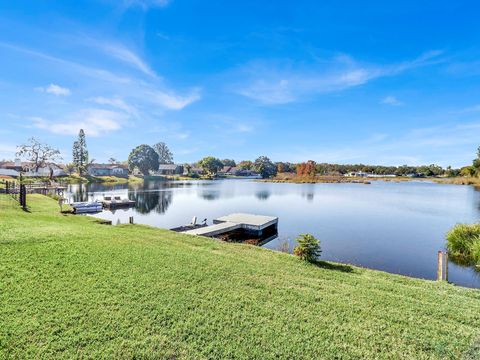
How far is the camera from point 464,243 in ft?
49.7

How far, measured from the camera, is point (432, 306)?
22.0 ft

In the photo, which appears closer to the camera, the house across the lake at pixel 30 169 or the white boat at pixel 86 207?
the white boat at pixel 86 207

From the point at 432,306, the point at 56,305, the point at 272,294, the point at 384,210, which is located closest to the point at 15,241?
the point at 56,305

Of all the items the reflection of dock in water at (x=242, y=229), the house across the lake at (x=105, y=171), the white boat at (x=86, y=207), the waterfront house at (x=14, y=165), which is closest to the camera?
the reflection of dock in water at (x=242, y=229)

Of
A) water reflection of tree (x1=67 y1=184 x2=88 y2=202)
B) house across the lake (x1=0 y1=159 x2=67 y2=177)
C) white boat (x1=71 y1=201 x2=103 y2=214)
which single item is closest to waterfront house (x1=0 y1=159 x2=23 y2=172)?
house across the lake (x1=0 y1=159 x2=67 y2=177)

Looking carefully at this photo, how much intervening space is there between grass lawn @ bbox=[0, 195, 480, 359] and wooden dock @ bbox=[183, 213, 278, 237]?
28.7 ft

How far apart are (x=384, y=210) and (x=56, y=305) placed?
31.8m

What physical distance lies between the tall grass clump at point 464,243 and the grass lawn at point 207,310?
744 centimetres

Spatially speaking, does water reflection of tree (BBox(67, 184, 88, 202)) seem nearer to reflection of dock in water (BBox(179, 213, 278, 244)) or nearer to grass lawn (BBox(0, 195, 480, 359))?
reflection of dock in water (BBox(179, 213, 278, 244))

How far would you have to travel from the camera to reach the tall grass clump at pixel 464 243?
45.8 feet

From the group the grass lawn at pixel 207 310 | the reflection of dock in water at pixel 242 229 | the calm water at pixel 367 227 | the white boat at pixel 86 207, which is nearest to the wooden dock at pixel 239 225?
the reflection of dock in water at pixel 242 229

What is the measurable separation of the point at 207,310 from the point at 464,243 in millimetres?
16034

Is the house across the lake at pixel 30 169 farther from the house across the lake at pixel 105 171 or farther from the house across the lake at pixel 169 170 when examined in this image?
the house across the lake at pixel 169 170

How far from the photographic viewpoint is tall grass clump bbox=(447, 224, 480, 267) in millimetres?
13953
